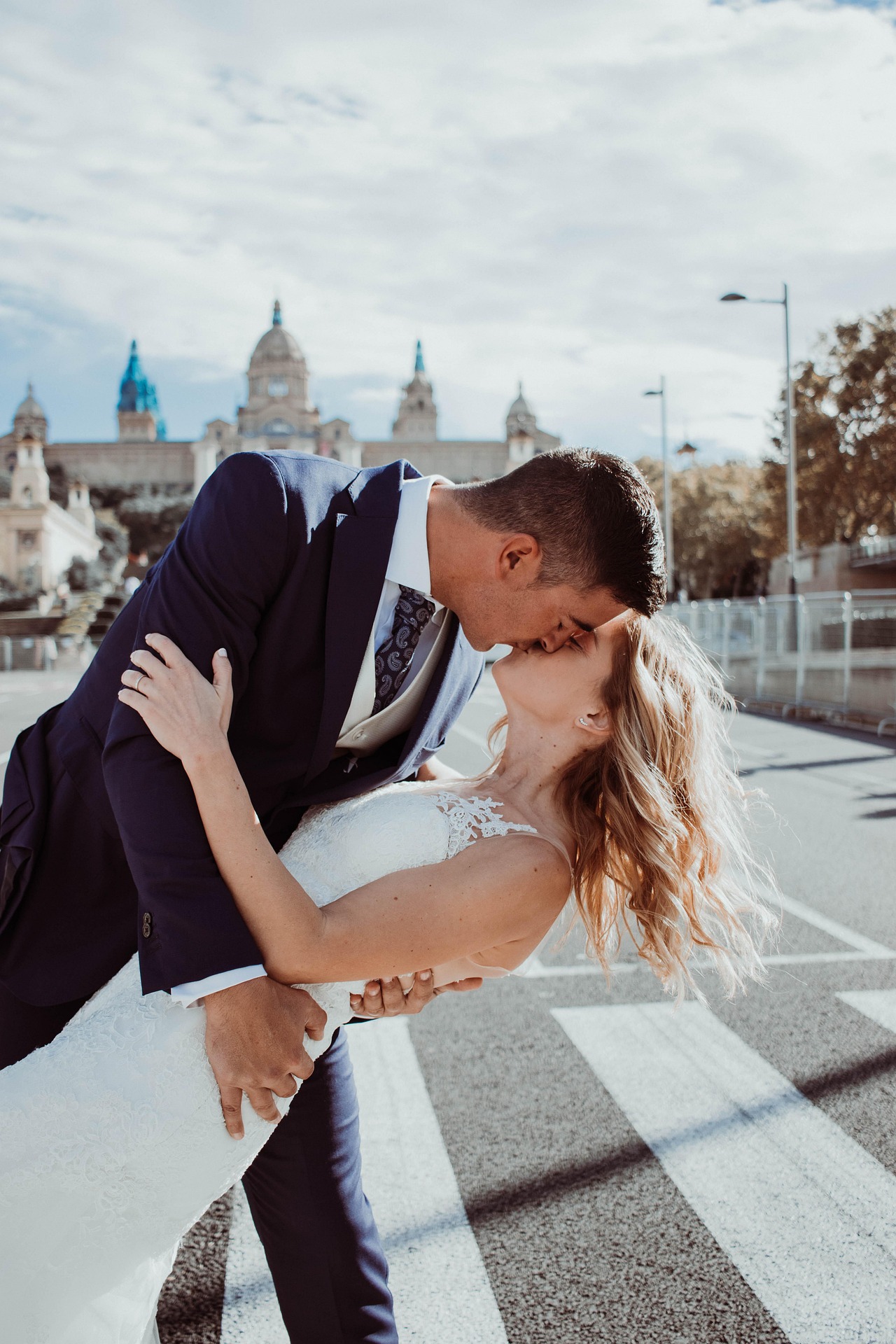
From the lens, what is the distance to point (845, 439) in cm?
4356

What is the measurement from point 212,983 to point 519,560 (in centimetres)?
95

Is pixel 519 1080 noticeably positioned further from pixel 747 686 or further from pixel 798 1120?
pixel 747 686

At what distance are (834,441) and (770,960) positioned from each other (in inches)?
1644

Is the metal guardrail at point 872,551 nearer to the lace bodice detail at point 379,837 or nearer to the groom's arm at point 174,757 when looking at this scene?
the lace bodice detail at point 379,837

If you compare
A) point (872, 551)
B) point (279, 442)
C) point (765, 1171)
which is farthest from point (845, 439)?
point (279, 442)

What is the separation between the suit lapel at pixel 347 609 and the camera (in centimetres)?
202

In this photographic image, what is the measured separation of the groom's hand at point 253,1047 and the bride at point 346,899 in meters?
0.03

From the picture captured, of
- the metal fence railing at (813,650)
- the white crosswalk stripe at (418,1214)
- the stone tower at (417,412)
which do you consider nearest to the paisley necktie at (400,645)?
Result: the white crosswalk stripe at (418,1214)

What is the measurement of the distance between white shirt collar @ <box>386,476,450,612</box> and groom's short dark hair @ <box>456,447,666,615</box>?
10 cm

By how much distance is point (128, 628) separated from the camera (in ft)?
6.85

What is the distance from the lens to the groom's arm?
1.78 meters

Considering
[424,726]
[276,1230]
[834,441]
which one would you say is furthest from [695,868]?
[834,441]

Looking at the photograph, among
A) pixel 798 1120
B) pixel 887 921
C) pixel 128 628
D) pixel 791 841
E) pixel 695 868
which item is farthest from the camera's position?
pixel 791 841

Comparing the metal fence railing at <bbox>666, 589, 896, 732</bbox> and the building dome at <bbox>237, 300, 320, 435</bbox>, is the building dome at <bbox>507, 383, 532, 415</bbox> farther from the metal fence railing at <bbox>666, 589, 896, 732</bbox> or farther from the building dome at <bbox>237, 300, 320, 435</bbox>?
the metal fence railing at <bbox>666, 589, 896, 732</bbox>
